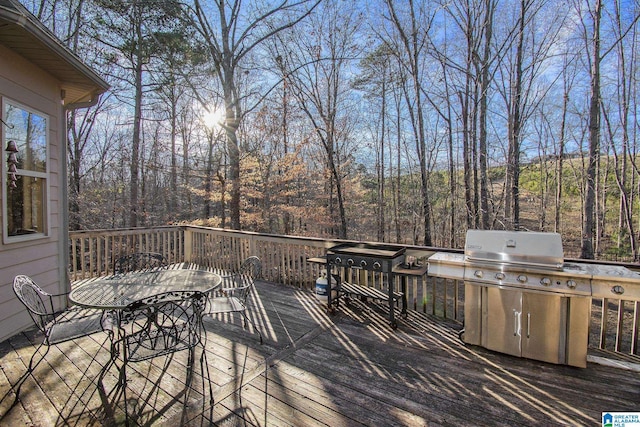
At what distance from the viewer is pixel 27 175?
333 centimetres

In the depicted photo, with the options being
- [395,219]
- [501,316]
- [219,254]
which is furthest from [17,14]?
[395,219]

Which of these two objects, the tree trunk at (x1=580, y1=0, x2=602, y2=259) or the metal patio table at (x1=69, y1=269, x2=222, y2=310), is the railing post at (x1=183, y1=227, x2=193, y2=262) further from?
the tree trunk at (x1=580, y1=0, x2=602, y2=259)

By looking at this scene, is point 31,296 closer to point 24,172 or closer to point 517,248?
point 24,172

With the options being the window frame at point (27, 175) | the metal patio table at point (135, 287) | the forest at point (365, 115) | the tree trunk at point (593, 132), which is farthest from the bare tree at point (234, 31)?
the tree trunk at point (593, 132)

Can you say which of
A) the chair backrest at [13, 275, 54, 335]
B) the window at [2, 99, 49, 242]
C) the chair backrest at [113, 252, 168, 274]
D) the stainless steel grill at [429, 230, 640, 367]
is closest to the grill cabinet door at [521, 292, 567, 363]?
the stainless steel grill at [429, 230, 640, 367]

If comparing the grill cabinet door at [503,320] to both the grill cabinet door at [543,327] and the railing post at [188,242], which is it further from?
the railing post at [188,242]

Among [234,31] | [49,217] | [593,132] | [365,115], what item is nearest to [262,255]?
[49,217]

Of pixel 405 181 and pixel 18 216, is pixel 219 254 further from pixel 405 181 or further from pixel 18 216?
pixel 405 181

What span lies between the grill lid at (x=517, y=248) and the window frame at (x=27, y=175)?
14.8ft

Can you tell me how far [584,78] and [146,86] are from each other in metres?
13.0

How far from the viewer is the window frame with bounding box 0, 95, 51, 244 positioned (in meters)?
3.02

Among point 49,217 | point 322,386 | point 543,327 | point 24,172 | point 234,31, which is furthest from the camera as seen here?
point 234,31

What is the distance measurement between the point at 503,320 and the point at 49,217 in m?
4.98

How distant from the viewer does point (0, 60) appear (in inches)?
116
